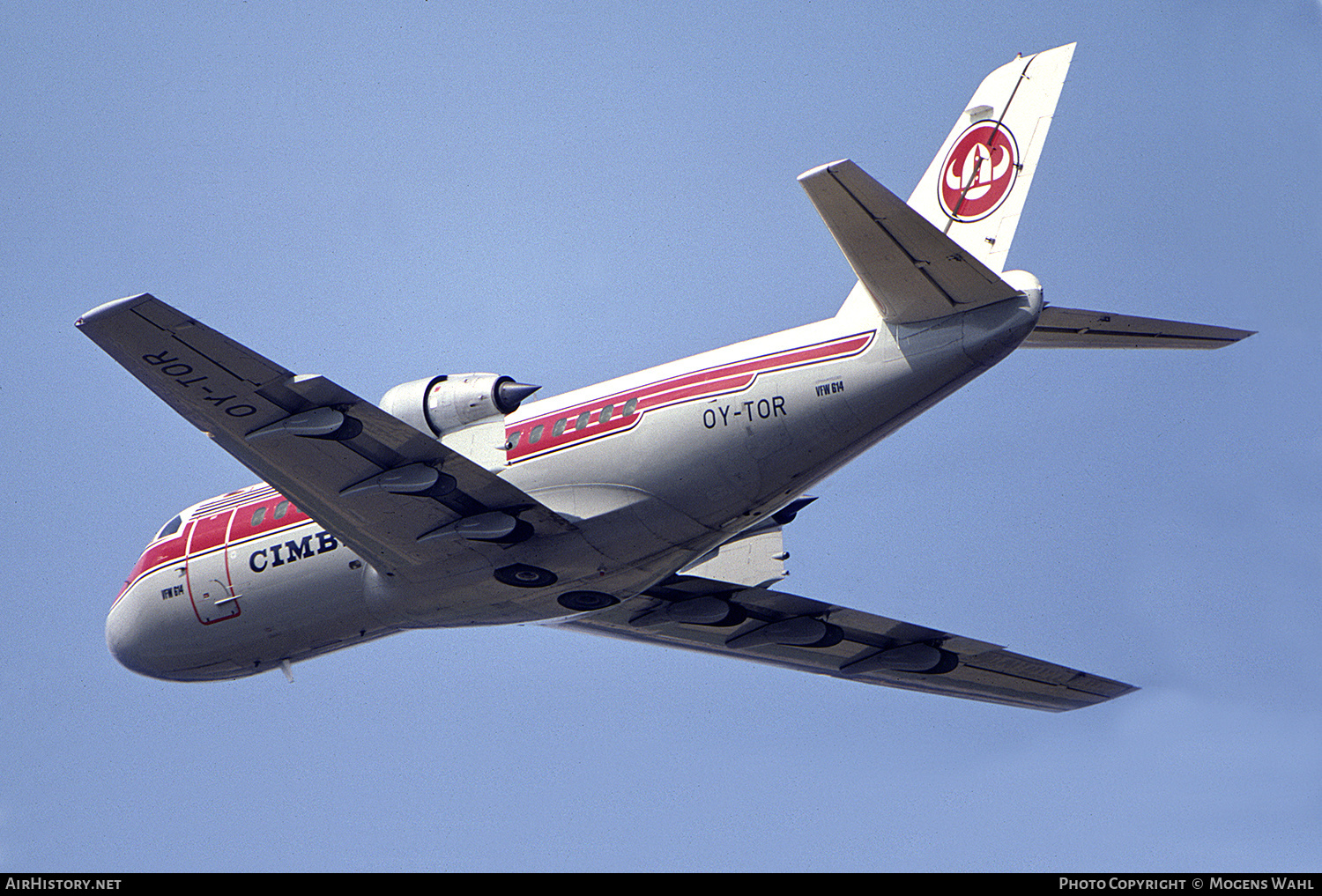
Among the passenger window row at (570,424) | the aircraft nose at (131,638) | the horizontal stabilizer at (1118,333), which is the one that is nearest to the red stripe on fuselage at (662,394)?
the passenger window row at (570,424)

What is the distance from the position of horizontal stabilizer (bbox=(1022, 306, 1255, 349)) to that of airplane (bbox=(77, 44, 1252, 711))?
1.4 inches

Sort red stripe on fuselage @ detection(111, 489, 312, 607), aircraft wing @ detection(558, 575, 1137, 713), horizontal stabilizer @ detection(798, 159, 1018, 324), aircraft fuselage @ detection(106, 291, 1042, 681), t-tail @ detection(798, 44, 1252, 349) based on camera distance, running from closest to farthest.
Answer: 1. horizontal stabilizer @ detection(798, 159, 1018, 324)
2. t-tail @ detection(798, 44, 1252, 349)
3. aircraft fuselage @ detection(106, 291, 1042, 681)
4. red stripe on fuselage @ detection(111, 489, 312, 607)
5. aircraft wing @ detection(558, 575, 1137, 713)

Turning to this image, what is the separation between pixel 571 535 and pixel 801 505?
4140 mm

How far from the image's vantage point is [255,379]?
20.1 m

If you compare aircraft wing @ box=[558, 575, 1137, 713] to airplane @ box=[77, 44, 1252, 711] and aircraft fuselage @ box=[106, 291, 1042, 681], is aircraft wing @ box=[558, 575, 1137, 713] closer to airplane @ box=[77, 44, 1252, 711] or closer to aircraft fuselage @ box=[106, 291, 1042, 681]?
airplane @ box=[77, 44, 1252, 711]

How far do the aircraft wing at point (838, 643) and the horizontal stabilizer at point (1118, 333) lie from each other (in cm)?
777

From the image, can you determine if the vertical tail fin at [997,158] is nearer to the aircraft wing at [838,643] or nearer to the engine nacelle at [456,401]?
the engine nacelle at [456,401]

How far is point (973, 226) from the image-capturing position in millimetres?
22156

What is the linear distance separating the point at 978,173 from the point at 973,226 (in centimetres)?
88

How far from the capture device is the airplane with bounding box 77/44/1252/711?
19.8 metres

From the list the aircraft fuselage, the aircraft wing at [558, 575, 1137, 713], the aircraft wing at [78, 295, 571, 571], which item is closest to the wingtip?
the aircraft wing at [78, 295, 571, 571]

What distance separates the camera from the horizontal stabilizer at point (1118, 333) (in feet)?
66.4
